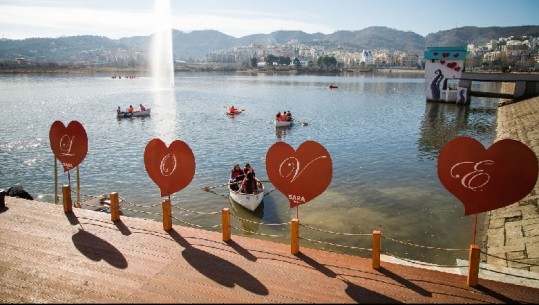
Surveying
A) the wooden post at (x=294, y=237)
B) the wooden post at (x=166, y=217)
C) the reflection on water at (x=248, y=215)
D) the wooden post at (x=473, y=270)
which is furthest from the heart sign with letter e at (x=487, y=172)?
the reflection on water at (x=248, y=215)

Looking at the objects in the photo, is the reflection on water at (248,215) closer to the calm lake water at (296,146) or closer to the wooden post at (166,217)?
the calm lake water at (296,146)

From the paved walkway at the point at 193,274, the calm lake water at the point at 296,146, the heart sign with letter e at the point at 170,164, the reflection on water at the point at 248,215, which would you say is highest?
the heart sign with letter e at the point at 170,164

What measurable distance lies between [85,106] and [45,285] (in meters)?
69.4

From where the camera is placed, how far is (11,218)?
13227 mm

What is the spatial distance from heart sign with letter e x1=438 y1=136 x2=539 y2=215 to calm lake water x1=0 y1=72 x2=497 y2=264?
14.4ft

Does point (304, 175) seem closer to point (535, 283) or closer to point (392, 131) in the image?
point (535, 283)

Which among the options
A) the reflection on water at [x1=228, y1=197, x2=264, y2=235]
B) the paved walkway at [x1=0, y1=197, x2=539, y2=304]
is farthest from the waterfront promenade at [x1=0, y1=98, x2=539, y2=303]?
the reflection on water at [x1=228, y1=197, x2=264, y2=235]

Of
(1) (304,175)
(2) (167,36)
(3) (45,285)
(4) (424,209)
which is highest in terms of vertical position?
(2) (167,36)

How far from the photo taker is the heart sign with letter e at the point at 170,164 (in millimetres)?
11859

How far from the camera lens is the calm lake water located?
19438 millimetres

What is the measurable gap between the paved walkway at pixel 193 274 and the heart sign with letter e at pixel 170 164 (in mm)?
1643

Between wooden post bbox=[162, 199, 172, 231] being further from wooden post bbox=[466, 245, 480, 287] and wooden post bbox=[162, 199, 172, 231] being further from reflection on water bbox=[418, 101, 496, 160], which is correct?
reflection on water bbox=[418, 101, 496, 160]

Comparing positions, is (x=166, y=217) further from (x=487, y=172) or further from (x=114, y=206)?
(x=487, y=172)

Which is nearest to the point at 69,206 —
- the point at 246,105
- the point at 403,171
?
the point at 403,171
